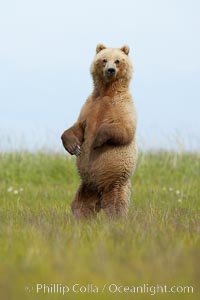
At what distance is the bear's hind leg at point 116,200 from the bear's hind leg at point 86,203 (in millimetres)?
168

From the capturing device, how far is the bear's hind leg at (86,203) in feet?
24.6

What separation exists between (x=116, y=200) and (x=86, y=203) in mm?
371

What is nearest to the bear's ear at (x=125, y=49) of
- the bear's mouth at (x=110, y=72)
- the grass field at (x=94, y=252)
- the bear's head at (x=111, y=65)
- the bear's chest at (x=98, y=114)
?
the bear's head at (x=111, y=65)

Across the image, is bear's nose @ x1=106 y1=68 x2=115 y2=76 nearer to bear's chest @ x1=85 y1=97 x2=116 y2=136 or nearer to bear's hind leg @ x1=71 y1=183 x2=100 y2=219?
bear's chest @ x1=85 y1=97 x2=116 y2=136

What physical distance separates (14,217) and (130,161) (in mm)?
1371

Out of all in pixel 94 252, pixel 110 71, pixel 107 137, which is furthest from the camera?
pixel 110 71

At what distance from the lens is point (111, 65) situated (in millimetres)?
7234

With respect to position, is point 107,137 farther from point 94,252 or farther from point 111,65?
point 94,252

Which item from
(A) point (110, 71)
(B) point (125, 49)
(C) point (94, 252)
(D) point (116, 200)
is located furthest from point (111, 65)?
(C) point (94, 252)

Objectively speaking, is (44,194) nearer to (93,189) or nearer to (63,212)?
(63,212)

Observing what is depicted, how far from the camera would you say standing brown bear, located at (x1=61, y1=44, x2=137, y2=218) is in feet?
23.5

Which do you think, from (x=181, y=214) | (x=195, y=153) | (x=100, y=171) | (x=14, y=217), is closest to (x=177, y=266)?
(x=100, y=171)

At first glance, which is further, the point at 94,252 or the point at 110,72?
the point at 110,72

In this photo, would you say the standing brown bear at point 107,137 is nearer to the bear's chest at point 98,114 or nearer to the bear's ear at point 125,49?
the bear's chest at point 98,114
